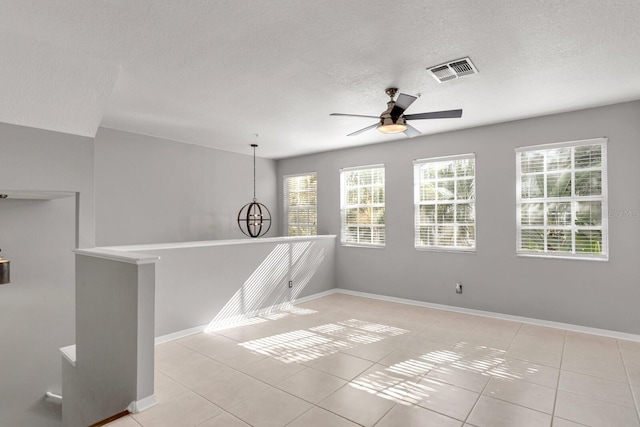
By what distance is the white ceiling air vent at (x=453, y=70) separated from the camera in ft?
9.61

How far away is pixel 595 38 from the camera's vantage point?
255cm

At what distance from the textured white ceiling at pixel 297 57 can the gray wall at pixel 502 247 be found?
40 centimetres

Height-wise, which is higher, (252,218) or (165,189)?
(165,189)

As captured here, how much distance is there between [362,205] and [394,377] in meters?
3.65

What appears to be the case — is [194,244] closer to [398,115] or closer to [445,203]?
[398,115]

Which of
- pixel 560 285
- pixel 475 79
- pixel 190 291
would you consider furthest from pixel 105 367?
pixel 560 285

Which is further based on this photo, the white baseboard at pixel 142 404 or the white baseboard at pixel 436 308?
the white baseboard at pixel 436 308

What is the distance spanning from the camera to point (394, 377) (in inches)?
117

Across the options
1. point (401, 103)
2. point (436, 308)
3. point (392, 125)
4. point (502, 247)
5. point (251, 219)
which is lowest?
point (436, 308)

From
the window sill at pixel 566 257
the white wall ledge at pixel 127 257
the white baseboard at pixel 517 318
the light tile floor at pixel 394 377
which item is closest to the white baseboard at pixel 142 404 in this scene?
the light tile floor at pixel 394 377

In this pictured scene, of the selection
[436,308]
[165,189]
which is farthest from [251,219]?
[436,308]

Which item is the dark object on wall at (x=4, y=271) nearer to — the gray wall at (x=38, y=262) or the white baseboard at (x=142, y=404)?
the gray wall at (x=38, y=262)

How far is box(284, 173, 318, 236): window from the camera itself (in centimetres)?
699

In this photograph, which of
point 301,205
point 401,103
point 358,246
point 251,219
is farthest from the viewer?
point 301,205
